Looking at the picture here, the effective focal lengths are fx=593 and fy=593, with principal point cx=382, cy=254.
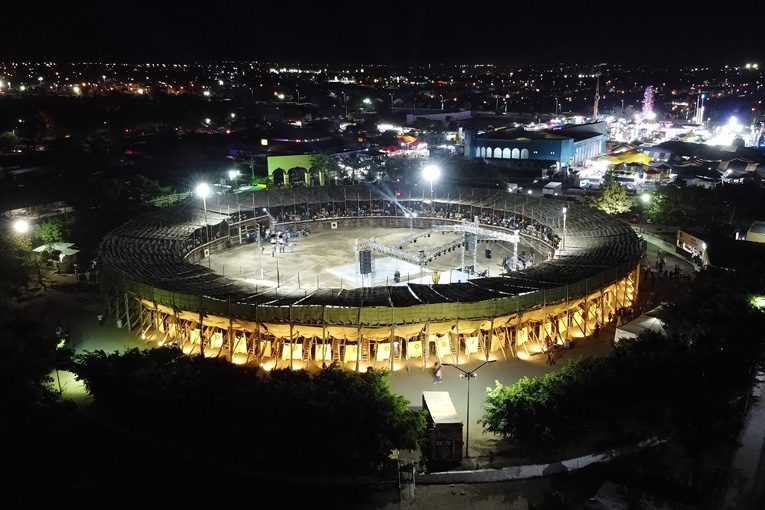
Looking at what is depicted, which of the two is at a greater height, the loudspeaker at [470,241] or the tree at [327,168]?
the tree at [327,168]

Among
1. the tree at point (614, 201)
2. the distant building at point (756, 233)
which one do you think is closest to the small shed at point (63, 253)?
the tree at point (614, 201)

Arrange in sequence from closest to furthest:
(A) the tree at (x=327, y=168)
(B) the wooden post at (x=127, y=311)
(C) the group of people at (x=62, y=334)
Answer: (C) the group of people at (x=62, y=334), (B) the wooden post at (x=127, y=311), (A) the tree at (x=327, y=168)

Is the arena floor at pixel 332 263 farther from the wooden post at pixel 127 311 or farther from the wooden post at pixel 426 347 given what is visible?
the wooden post at pixel 426 347

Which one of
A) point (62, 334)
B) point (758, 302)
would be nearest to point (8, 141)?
point (62, 334)

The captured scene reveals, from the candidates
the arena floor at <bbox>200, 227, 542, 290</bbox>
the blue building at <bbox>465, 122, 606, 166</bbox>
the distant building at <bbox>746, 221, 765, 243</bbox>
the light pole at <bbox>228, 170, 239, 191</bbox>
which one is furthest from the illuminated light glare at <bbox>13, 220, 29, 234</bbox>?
the blue building at <bbox>465, 122, 606, 166</bbox>

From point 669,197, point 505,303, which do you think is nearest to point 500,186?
point 669,197

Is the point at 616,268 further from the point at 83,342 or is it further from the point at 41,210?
the point at 41,210

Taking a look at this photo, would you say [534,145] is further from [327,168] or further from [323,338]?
[323,338]

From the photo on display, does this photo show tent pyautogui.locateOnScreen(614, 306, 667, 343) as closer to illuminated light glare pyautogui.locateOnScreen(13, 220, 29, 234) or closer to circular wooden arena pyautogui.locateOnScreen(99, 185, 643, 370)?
circular wooden arena pyautogui.locateOnScreen(99, 185, 643, 370)
